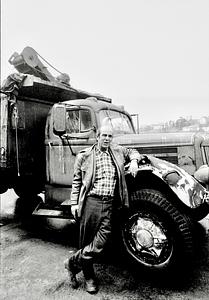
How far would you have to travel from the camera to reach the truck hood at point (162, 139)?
11.7 feet

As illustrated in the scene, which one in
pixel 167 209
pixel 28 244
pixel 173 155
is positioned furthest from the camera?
pixel 28 244

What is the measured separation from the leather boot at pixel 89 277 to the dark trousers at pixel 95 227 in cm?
1

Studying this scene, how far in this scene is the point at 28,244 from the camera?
4148 mm

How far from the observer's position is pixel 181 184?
2.88 m

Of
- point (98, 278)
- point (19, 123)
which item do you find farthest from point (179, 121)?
point (98, 278)

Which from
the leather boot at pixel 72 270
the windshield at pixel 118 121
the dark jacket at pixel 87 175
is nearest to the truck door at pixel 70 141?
the windshield at pixel 118 121

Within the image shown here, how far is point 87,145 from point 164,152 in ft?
3.62

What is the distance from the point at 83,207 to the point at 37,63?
Result: 375cm

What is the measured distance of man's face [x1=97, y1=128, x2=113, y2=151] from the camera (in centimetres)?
268

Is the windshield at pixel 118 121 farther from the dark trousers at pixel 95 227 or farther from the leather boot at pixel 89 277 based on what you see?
the leather boot at pixel 89 277

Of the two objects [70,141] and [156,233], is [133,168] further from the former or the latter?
[70,141]

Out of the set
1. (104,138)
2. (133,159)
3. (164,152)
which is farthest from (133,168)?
(164,152)

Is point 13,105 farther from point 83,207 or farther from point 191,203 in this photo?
point 191,203

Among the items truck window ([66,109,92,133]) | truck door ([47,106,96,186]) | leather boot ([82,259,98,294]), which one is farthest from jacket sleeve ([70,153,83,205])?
truck window ([66,109,92,133])
